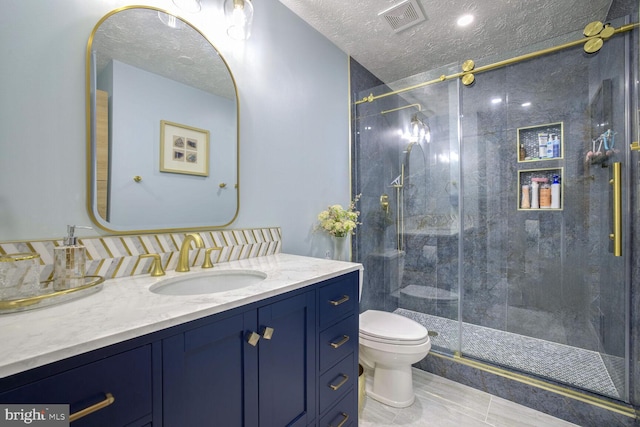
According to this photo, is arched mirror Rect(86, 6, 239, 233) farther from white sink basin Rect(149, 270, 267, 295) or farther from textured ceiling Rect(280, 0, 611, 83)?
textured ceiling Rect(280, 0, 611, 83)

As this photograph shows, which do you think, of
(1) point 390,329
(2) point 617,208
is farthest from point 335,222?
(2) point 617,208

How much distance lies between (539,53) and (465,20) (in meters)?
0.56

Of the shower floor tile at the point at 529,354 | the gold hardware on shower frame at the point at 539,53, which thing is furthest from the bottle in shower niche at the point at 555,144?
the shower floor tile at the point at 529,354

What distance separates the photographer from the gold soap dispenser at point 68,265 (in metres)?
0.83

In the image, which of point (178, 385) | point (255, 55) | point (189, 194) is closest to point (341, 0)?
point (255, 55)

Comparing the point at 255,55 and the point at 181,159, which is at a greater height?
the point at 255,55

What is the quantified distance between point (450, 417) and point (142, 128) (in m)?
2.19

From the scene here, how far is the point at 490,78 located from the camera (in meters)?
2.39

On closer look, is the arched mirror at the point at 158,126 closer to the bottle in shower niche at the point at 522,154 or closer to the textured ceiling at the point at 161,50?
the textured ceiling at the point at 161,50

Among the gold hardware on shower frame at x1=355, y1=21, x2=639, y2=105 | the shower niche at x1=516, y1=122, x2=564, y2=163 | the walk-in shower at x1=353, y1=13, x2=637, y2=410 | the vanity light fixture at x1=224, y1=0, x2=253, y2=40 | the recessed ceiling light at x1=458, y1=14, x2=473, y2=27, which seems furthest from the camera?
the shower niche at x1=516, y1=122, x2=564, y2=163

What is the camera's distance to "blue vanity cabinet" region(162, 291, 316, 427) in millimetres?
691

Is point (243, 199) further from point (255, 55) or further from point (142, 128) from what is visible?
point (255, 55)

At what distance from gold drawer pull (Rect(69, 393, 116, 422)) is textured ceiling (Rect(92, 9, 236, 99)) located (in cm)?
109

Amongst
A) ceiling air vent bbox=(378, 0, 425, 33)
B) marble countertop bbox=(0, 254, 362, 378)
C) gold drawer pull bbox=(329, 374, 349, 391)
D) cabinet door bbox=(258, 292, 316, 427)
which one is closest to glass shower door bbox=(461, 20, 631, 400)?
ceiling air vent bbox=(378, 0, 425, 33)
